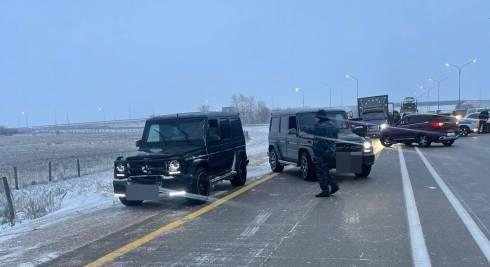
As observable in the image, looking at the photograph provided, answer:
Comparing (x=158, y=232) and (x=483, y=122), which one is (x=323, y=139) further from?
Answer: (x=483, y=122)

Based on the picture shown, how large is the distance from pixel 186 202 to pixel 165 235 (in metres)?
2.90

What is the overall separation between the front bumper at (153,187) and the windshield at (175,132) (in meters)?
1.30

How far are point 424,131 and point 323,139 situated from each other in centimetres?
1597

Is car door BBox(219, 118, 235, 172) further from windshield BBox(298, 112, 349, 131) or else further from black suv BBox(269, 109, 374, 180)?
windshield BBox(298, 112, 349, 131)

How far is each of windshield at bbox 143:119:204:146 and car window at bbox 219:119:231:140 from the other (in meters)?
0.96

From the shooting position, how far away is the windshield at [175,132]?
1103 cm

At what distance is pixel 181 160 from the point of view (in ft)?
32.4

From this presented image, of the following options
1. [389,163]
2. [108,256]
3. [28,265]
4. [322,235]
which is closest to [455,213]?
[322,235]

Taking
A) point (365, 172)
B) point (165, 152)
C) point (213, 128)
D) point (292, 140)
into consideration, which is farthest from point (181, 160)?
point (365, 172)

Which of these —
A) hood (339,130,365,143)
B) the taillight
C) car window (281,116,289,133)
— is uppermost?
car window (281,116,289,133)

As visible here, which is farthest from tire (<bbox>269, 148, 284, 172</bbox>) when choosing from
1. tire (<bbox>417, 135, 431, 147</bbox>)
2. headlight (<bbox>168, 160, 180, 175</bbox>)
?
tire (<bbox>417, 135, 431, 147</bbox>)

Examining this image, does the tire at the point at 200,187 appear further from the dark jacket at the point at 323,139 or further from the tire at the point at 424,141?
the tire at the point at 424,141

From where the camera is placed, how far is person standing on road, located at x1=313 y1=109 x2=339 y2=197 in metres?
10.6

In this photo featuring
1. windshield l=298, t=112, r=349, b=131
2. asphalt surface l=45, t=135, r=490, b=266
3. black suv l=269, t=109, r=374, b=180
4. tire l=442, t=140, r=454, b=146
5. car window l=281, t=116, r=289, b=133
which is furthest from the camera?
tire l=442, t=140, r=454, b=146
